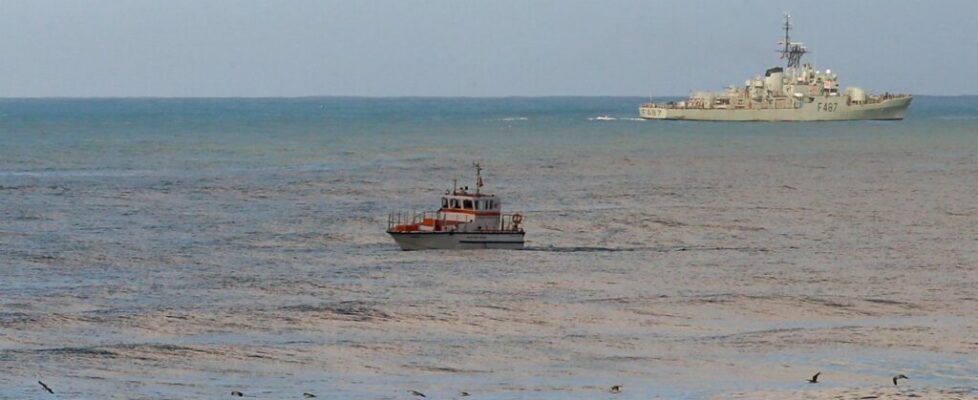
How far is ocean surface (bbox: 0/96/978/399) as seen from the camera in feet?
99.6

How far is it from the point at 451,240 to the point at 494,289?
8967mm

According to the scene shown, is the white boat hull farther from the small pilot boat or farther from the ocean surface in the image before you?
the ocean surface

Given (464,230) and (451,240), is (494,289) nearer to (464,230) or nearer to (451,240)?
(451,240)

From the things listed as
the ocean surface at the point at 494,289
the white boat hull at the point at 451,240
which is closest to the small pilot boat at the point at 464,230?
the white boat hull at the point at 451,240

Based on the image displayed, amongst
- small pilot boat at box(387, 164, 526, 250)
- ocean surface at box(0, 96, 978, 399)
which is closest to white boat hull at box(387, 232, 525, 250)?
small pilot boat at box(387, 164, 526, 250)

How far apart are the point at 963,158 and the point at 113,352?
86.1m

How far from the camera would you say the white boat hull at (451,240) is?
50688 millimetres

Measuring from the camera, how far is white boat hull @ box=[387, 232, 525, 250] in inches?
1996

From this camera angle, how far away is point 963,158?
364ft

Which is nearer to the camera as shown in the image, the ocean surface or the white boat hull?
the ocean surface

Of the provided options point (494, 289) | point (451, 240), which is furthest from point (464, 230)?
point (494, 289)

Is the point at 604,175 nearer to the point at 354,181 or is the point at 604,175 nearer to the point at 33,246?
the point at 354,181

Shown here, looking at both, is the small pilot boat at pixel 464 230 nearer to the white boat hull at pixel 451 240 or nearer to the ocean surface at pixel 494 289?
the white boat hull at pixel 451 240

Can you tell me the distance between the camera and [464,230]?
5100cm
